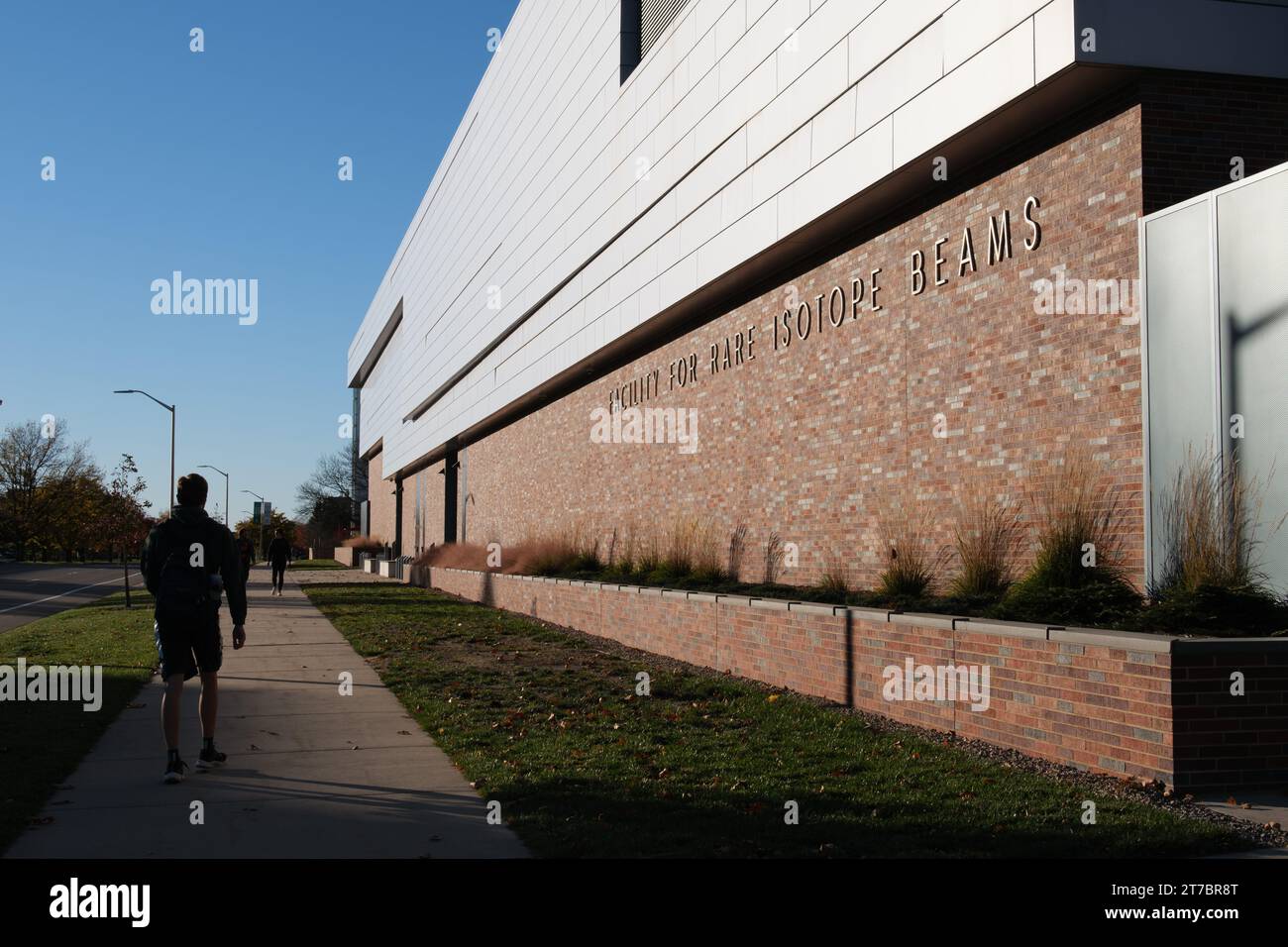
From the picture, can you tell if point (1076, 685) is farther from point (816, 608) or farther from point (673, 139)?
point (673, 139)

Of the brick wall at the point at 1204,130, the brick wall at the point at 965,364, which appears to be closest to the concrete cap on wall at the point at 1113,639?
the brick wall at the point at 965,364

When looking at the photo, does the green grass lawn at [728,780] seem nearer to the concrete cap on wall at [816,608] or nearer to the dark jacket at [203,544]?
the concrete cap on wall at [816,608]

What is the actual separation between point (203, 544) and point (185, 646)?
66 centimetres

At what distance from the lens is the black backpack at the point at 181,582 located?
7359 mm

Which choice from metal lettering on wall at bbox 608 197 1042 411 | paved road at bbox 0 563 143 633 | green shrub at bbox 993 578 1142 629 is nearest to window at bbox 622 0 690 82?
metal lettering on wall at bbox 608 197 1042 411

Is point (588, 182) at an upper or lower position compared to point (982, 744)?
upper

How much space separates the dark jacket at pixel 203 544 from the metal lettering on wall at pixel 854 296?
7104 millimetres

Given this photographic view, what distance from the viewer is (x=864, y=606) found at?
1067 centimetres

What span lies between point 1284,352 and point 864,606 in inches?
170

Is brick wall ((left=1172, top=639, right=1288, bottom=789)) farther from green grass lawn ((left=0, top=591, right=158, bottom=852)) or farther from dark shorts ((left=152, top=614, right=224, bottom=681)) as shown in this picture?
green grass lawn ((left=0, top=591, right=158, bottom=852))

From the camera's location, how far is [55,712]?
1011 centimetres
